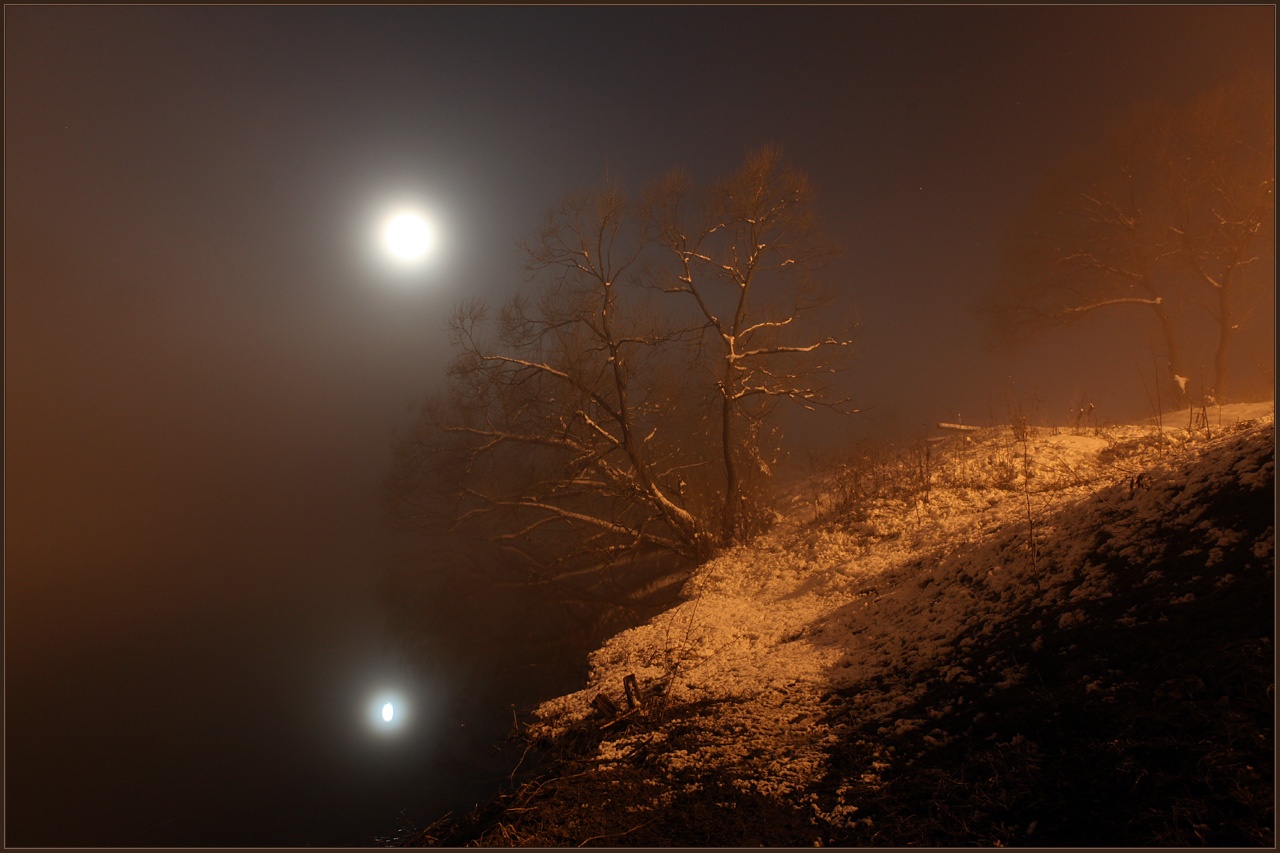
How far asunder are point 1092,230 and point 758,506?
11967mm

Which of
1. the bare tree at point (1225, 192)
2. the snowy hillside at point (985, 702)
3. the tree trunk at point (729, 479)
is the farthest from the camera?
the bare tree at point (1225, 192)

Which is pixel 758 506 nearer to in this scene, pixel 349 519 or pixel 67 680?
pixel 67 680

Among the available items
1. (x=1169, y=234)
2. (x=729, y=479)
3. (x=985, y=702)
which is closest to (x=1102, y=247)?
(x=1169, y=234)

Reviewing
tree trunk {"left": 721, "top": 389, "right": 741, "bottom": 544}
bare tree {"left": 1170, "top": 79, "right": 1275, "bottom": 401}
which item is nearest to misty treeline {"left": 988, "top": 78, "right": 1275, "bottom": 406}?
bare tree {"left": 1170, "top": 79, "right": 1275, "bottom": 401}

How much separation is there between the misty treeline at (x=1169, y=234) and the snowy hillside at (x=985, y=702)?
1152cm

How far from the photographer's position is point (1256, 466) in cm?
461

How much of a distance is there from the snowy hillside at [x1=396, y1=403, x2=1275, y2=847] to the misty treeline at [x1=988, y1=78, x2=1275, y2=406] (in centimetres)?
1152

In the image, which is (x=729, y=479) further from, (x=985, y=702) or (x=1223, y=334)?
(x=1223, y=334)

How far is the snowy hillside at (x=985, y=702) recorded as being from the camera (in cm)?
304

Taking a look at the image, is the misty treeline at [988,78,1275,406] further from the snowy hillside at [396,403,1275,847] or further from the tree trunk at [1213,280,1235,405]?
the snowy hillside at [396,403,1275,847]

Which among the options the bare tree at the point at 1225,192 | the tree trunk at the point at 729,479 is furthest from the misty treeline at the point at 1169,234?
→ the tree trunk at the point at 729,479

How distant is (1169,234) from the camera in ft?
52.6

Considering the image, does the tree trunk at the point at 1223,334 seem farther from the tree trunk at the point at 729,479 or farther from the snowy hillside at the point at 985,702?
the tree trunk at the point at 729,479

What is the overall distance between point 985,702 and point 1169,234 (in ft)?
57.4
